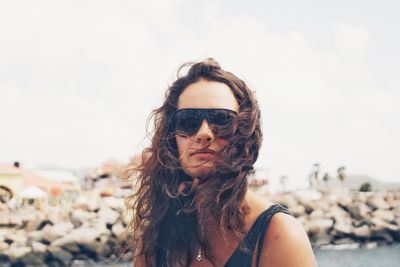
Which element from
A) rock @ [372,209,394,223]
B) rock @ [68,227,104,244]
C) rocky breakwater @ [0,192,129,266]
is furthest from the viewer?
rock @ [372,209,394,223]

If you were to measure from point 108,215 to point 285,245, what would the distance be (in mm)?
29731

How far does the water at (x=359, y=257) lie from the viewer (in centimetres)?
2672

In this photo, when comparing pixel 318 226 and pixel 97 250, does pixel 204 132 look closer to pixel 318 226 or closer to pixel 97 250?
pixel 97 250

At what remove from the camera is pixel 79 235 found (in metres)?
26.7

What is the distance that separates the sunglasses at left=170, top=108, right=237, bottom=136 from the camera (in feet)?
5.35

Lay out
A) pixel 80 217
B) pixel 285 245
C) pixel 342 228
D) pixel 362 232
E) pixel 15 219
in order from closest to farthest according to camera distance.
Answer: pixel 285 245, pixel 80 217, pixel 15 219, pixel 342 228, pixel 362 232

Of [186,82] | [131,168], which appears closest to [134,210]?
[131,168]

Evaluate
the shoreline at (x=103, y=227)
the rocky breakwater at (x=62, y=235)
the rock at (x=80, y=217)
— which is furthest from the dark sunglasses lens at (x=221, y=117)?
the rock at (x=80, y=217)

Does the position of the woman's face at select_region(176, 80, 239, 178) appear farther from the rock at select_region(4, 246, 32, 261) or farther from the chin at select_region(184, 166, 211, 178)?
the rock at select_region(4, 246, 32, 261)

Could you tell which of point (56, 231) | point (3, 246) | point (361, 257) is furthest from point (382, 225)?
point (3, 246)

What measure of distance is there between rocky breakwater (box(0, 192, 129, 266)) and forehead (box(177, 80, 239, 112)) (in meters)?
22.7

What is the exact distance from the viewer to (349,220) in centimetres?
3912

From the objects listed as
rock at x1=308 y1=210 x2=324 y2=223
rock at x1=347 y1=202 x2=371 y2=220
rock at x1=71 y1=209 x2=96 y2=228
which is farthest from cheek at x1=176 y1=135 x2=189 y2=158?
rock at x1=347 y1=202 x2=371 y2=220

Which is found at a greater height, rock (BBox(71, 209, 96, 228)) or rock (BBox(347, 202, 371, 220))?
rock (BBox(71, 209, 96, 228))
